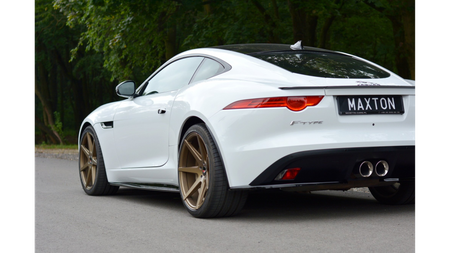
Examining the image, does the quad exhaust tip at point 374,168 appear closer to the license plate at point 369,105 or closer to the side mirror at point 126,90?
the license plate at point 369,105

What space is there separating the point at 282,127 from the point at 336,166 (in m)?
0.51

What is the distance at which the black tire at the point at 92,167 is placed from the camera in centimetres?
730

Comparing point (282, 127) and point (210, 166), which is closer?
point (282, 127)

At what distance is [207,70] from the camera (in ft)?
18.6

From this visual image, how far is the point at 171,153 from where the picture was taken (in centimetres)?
576

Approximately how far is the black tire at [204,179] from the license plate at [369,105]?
1.07 m

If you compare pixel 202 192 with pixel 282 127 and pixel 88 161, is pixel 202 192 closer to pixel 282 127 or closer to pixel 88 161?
pixel 282 127

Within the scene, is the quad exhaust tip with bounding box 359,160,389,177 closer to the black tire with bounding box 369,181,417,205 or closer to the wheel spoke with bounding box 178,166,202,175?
the black tire with bounding box 369,181,417,205

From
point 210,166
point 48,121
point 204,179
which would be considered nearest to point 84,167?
point 204,179

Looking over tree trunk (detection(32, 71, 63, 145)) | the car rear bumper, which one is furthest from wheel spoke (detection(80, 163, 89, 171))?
tree trunk (detection(32, 71, 63, 145))

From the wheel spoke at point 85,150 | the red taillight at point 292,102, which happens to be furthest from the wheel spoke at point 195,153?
the wheel spoke at point 85,150

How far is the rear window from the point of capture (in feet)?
16.4
